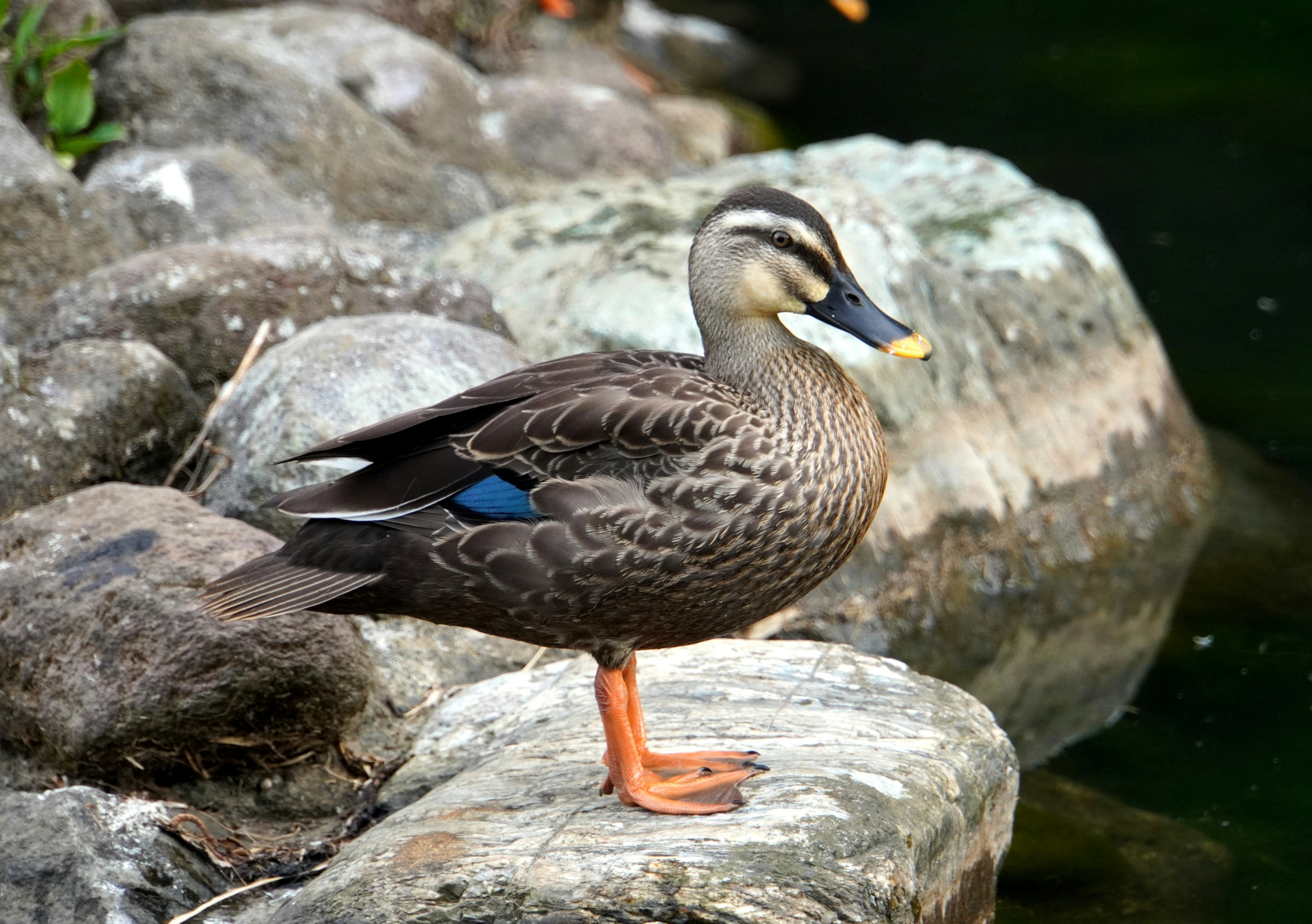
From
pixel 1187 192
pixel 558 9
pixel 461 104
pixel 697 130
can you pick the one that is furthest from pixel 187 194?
pixel 1187 192

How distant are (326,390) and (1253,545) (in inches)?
183

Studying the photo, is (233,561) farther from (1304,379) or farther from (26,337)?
(1304,379)

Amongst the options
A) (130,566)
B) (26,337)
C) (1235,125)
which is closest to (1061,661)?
(130,566)

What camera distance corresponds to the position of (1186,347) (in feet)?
30.3

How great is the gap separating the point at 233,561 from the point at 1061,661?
12.3 feet

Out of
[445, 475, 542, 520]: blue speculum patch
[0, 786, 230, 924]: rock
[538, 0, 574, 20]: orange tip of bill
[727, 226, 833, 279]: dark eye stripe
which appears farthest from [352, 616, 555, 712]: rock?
[538, 0, 574, 20]: orange tip of bill

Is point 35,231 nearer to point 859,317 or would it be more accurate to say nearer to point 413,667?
point 413,667

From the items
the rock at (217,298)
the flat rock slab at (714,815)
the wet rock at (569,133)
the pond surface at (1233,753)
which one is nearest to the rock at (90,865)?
the flat rock slab at (714,815)

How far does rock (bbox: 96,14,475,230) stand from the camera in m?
7.80

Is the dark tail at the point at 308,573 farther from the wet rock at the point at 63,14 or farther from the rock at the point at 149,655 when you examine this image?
the wet rock at the point at 63,14

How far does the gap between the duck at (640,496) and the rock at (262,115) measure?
4.52 m

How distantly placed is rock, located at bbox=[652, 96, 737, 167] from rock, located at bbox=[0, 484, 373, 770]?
7.43 m

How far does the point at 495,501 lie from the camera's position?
3615 millimetres

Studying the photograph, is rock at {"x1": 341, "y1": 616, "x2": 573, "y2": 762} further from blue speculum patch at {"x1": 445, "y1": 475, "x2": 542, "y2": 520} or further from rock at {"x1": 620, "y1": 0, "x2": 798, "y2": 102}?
rock at {"x1": 620, "y1": 0, "x2": 798, "y2": 102}
